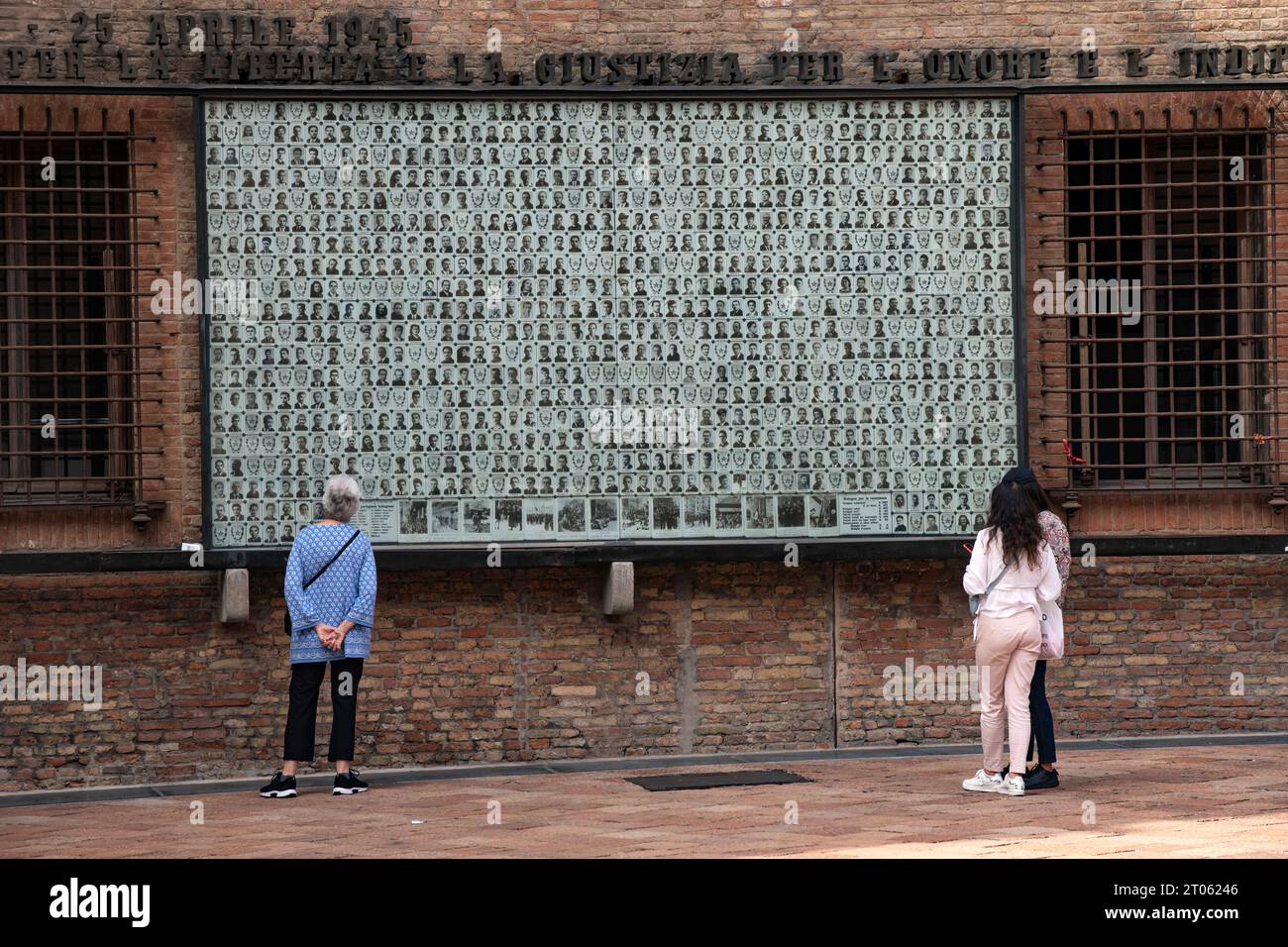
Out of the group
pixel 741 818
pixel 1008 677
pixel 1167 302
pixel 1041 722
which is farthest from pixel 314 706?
pixel 1167 302

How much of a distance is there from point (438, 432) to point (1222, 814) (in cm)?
551

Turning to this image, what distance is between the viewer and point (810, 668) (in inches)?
511

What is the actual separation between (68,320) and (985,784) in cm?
633

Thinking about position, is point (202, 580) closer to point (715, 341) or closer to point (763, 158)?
point (715, 341)

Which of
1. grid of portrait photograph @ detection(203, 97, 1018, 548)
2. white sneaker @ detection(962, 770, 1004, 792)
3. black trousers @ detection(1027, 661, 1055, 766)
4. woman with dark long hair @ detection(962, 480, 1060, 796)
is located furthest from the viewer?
grid of portrait photograph @ detection(203, 97, 1018, 548)

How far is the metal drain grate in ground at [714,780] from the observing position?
37.1 ft

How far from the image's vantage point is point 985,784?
10.7 m

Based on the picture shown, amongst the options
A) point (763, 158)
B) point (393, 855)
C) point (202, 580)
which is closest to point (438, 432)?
point (202, 580)

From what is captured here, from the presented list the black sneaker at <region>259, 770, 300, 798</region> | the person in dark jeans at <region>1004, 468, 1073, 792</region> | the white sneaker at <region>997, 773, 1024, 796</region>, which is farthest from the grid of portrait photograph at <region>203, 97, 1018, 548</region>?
the white sneaker at <region>997, 773, 1024, 796</region>

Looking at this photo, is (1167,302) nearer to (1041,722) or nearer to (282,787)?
(1041,722)

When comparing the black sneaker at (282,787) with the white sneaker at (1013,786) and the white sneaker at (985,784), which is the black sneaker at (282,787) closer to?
the white sneaker at (985,784)

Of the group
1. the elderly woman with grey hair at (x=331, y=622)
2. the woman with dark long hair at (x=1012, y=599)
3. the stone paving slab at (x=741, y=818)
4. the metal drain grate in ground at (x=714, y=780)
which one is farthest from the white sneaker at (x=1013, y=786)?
the elderly woman with grey hair at (x=331, y=622)

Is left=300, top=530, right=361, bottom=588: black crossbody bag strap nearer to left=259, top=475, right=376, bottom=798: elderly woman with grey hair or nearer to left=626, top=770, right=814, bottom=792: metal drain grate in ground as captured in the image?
left=259, top=475, right=376, bottom=798: elderly woman with grey hair

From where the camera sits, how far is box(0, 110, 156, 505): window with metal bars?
12.4 m
